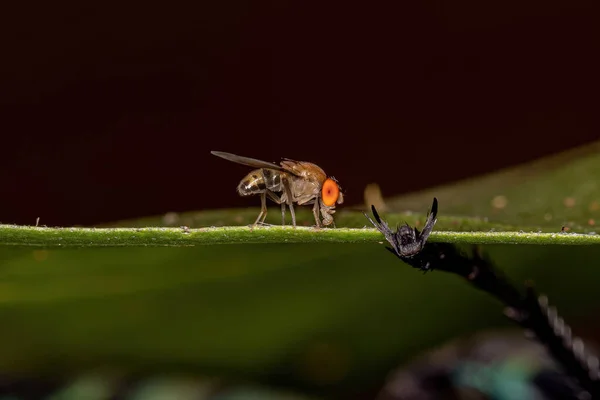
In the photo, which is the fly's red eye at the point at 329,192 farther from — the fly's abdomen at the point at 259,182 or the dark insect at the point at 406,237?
the dark insect at the point at 406,237

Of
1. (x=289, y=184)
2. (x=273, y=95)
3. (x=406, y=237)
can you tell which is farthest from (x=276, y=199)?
(x=273, y=95)

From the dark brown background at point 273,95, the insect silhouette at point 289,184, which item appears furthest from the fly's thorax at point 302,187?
the dark brown background at point 273,95

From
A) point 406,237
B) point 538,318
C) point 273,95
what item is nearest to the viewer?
point 406,237

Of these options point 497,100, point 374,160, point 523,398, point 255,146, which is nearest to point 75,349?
point 523,398

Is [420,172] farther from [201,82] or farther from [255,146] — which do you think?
[201,82]

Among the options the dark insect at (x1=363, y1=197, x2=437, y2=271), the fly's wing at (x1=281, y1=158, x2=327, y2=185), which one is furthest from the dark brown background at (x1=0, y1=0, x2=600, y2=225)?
the dark insect at (x1=363, y1=197, x2=437, y2=271)

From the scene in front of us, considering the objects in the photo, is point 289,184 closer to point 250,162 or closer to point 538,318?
point 250,162
